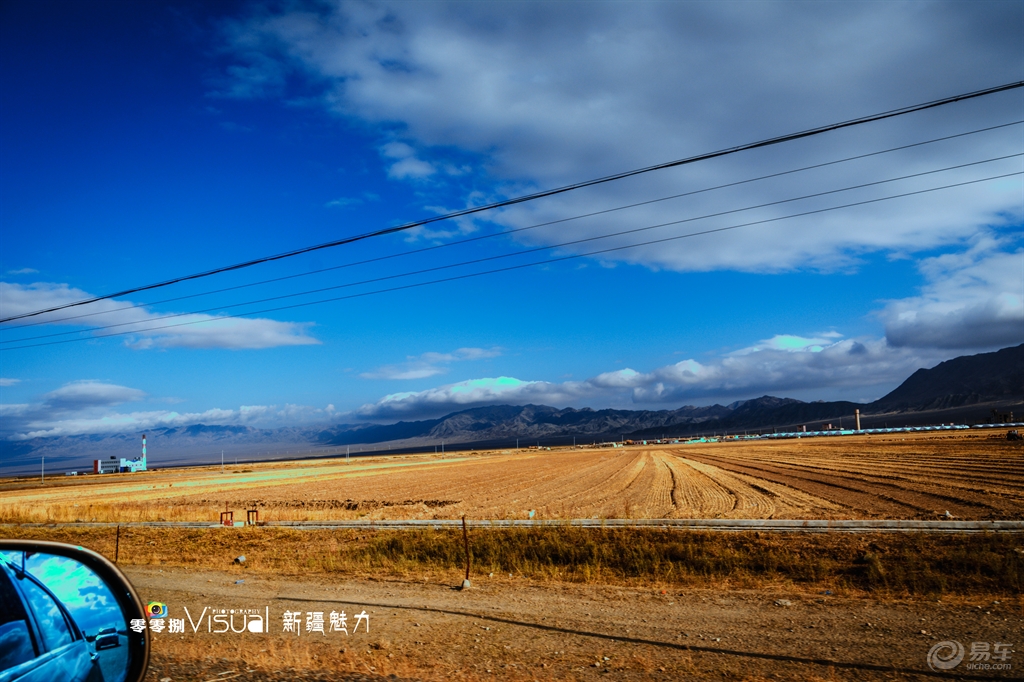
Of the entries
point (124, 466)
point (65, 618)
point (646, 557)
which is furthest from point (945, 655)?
point (124, 466)

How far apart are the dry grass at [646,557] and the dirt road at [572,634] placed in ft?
4.98

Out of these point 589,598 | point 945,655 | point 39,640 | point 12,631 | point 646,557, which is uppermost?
point 12,631

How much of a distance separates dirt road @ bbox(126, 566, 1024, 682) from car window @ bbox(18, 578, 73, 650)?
175 inches

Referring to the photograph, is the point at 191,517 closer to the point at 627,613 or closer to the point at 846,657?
the point at 627,613

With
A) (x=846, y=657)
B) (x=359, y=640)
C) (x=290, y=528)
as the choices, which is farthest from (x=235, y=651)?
(x=290, y=528)

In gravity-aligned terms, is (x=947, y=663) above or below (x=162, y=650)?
below

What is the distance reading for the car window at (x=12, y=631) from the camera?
3.09m

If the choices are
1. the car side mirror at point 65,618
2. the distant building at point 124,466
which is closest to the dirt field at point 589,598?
the car side mirror at point 65,618

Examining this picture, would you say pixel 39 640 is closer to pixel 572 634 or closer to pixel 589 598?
pixel 572 634

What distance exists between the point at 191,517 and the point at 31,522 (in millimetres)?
7219

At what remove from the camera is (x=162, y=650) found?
880 centimetres

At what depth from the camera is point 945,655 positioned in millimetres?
8648

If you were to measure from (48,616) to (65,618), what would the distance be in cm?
12

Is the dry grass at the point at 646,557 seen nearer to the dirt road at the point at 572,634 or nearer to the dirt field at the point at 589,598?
the dirt field at the point at 589,598
